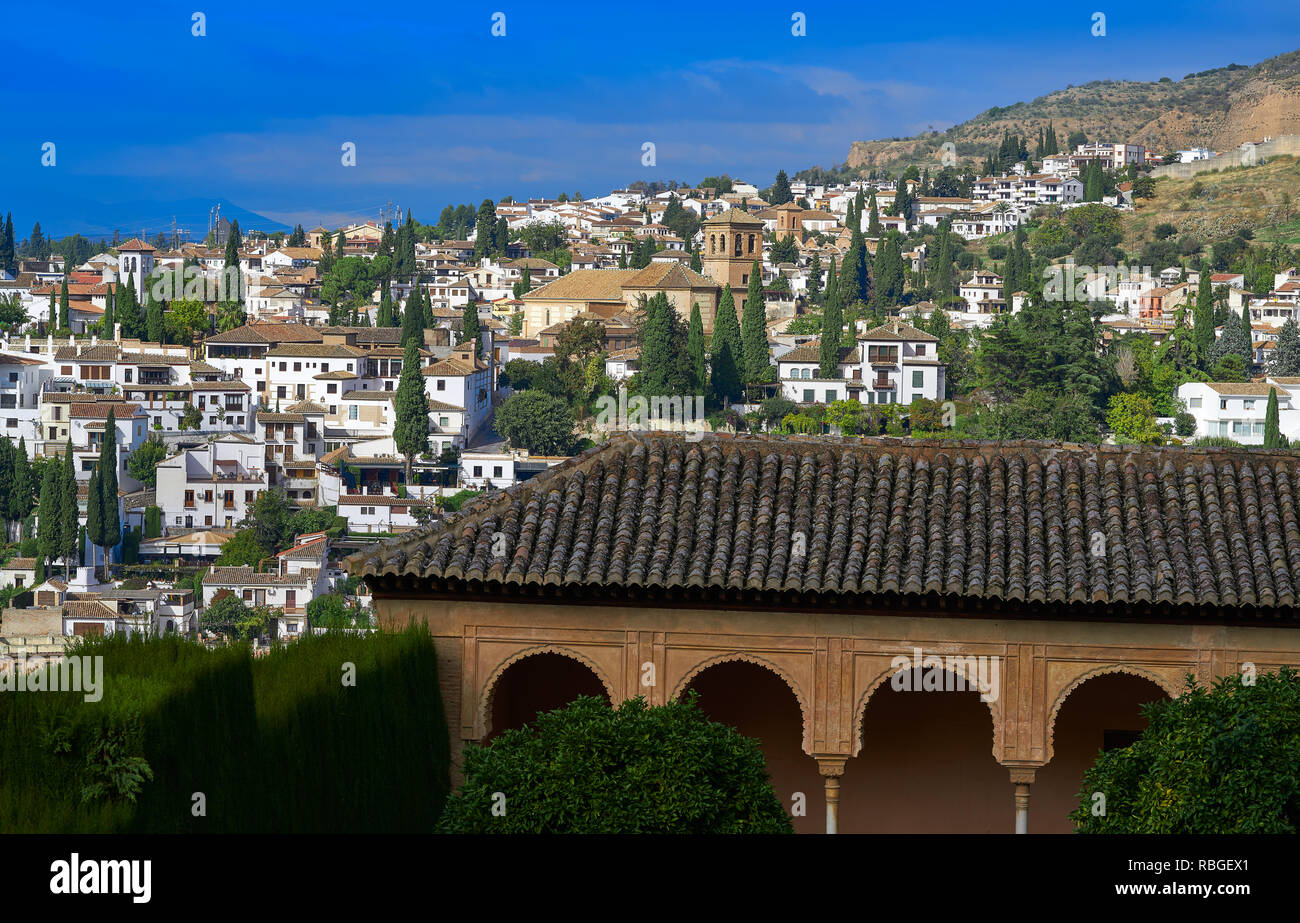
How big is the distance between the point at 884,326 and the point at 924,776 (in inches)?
3262

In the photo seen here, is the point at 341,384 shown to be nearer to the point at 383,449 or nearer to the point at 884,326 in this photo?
the point at 383,449

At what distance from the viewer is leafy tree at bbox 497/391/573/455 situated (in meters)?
83.6

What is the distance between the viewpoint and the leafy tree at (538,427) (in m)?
83.6

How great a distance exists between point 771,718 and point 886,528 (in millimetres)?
2086

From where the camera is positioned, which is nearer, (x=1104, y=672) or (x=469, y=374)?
(x=1104, y=672)

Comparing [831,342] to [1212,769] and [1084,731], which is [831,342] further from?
[1212,769]

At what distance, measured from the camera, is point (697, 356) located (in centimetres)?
8762

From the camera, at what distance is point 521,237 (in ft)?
473

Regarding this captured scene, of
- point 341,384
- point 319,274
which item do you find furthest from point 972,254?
point 341,384

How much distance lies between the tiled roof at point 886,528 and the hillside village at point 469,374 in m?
38.8

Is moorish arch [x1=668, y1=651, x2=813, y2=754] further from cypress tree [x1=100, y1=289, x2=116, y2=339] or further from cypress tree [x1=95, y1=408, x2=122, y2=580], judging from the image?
cypress tree [x1=100, y1=289, x2=116, y2=339]

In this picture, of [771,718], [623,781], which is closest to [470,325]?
[771,718]

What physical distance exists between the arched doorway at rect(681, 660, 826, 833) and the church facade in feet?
2.22

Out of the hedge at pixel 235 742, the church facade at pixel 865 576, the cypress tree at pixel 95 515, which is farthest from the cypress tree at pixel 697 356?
the hedge at pixel 235 742
